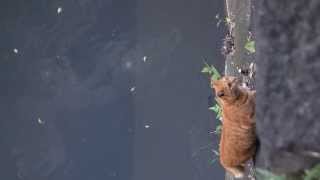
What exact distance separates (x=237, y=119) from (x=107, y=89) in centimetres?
238

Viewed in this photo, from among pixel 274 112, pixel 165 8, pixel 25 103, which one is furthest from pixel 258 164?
pixel 25 103

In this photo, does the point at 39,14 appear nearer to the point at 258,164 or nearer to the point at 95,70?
the point at 95,70

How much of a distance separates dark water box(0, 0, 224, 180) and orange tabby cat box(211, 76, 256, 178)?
216 cm

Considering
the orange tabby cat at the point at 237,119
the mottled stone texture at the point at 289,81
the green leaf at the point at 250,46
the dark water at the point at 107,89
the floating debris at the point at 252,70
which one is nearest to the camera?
the mottled stone texture at the point at 289,81

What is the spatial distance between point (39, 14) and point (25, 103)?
58 centimetres

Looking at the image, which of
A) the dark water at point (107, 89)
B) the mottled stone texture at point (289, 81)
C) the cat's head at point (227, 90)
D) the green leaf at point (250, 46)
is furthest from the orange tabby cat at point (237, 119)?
the dark water at point (107, 89)

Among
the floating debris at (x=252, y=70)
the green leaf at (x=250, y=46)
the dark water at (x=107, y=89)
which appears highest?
the green leaf at (x=250, y=46)

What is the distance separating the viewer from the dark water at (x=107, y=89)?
428 centimetres

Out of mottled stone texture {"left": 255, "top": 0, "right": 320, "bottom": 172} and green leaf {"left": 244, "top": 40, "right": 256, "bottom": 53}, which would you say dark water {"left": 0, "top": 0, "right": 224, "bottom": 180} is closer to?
green leaf {"left": 244, "top": 40, "right": 256, "bottom": 53}

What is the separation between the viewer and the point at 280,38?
5.40 ft

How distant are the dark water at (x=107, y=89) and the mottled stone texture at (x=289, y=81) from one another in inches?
103

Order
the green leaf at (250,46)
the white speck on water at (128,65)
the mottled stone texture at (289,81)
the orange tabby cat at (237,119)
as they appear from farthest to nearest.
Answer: the white speck on water at (128,65) → the green leaf at (250,46) → the orange tabby cat at (237,119) → the mottled stone texture at (289,81)

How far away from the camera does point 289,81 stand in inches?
65.2

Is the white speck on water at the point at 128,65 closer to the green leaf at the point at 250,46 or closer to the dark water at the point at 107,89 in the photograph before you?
the dark water at the point at 107,89
